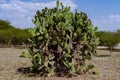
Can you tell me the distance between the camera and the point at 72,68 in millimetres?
11203

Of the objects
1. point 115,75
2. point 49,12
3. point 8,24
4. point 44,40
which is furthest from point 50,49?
point 8,24

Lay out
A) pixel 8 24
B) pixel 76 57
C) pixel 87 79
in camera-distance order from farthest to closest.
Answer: pixel 8 24 → pixel 76 57 → pixel 87 79

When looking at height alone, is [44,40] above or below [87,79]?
above

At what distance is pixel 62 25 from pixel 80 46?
42.8 inches

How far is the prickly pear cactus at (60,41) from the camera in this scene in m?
11.3

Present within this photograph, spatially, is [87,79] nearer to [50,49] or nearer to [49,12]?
[50,49]

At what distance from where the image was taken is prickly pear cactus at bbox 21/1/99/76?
37.1 ft

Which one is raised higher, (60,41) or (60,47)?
(60,41)

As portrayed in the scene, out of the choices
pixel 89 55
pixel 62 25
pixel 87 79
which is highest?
pixel 62 25

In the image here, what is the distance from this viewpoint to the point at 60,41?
1134 cm

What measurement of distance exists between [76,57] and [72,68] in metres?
0.56

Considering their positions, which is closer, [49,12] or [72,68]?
[72,68]

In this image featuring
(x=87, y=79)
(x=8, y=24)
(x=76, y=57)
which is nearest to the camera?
(x=87, y=79)

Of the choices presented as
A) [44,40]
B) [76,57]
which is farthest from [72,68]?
[44,40]
